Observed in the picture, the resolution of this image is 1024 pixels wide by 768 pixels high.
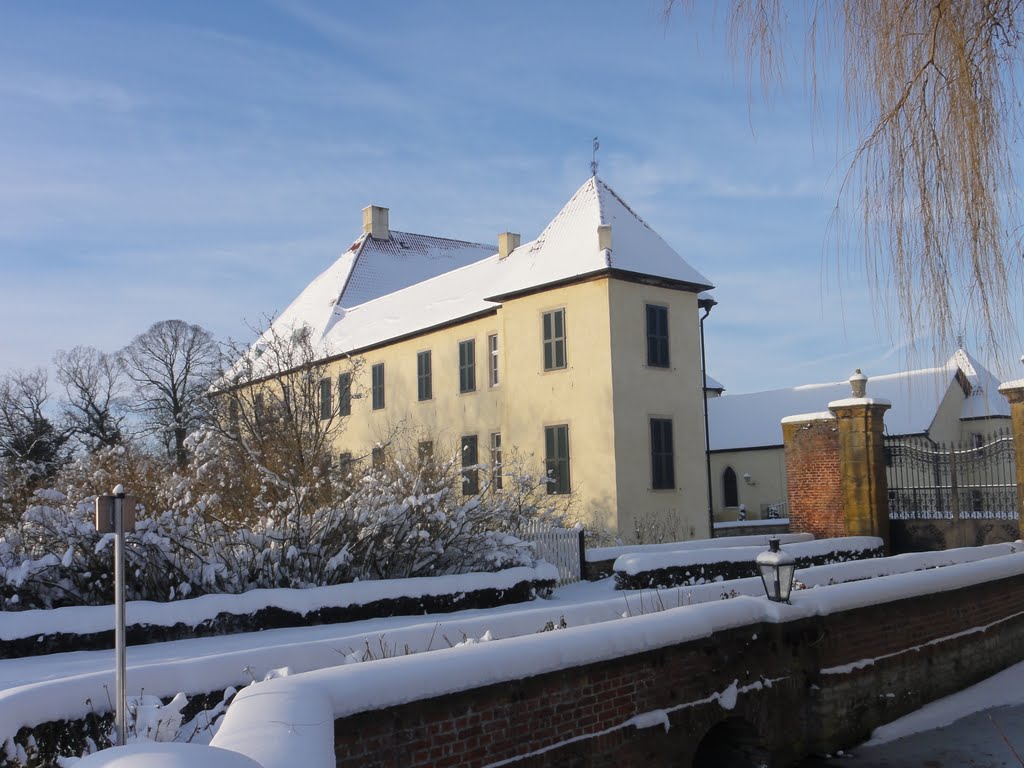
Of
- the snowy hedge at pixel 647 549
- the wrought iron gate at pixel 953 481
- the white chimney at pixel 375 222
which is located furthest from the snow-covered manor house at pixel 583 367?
the white chimney at pixel 375 222

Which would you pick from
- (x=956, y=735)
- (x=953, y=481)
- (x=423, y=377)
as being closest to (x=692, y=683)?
(x=956, y=735)

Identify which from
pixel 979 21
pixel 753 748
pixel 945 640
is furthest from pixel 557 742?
pixel 945 640

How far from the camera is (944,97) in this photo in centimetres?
498

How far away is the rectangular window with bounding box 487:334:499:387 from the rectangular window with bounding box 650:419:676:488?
4818 mm

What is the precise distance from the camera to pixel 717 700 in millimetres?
7508

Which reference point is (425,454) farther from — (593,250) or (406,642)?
(406,642)

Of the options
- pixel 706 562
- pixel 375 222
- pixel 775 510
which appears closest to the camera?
pixel 706 562

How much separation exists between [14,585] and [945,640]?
33.4ft

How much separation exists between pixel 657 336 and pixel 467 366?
5.88 metres

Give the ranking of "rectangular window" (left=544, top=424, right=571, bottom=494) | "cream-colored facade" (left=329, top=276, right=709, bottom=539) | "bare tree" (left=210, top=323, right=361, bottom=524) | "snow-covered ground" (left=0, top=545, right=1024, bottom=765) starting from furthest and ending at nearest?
"rectangular window" (left=544, top=424, right=571, bottom=494) < "cream-colored facade" (left=329, top=276, right=709, bottom=539) < "bare tree" (left=210, top=323, right=361, bottom=524) < "snow-covered ground" (left=0, top=545, right=1024, bottom=765)

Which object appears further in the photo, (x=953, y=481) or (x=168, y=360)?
(x=168, y=360)

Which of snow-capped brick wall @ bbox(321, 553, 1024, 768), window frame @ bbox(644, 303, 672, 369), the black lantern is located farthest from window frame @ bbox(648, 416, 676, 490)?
the black lantern

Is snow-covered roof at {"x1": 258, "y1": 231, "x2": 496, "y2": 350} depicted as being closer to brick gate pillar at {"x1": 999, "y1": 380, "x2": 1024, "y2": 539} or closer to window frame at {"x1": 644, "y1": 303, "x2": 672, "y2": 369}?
window frame at {"x1": 644, "y1": 303, "x2": 672, "y2": 369}

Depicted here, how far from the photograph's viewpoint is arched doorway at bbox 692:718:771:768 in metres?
8.09
